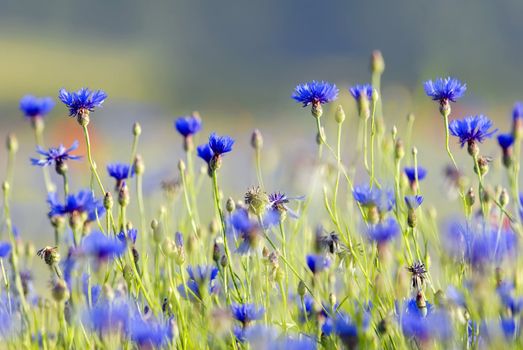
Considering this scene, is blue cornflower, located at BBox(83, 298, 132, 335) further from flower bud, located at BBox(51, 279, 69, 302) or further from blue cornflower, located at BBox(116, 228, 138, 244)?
blue cornflower, located at BBox(116, 228, 138, 244)

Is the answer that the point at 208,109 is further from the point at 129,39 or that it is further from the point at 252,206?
the point at 252,206

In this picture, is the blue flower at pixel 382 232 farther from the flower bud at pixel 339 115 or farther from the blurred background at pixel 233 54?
the blurred background at pixel 233 54

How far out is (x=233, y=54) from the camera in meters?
27.3

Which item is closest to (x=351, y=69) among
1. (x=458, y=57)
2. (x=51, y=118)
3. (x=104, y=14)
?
(x=458, y=57)

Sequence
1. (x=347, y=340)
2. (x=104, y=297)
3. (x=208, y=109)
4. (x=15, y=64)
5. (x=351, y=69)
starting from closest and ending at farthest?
(x=347, y=340), (x=104, y=297), (x=208, y=109), (x=351, y=69), (x=15, y=64)

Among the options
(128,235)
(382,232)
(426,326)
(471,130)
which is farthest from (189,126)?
(426,326)

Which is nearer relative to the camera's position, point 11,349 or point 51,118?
point 11,349

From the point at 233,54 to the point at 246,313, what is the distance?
2597 centimetres

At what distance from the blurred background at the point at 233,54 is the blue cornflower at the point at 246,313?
29.2ft

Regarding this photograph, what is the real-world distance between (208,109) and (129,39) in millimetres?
9087

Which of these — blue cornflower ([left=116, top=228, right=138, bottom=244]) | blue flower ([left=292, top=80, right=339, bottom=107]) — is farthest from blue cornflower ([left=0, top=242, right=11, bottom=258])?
blue flower ([left=292, top=80, right=339, bottom=107])

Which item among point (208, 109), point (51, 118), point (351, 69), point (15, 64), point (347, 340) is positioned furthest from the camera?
point (15, 64)

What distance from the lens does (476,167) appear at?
1813 mm

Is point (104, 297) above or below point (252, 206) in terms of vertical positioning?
below
